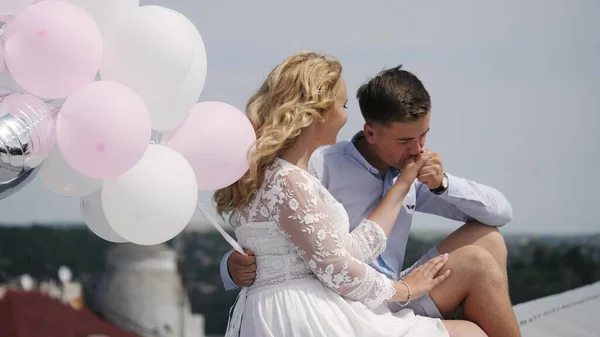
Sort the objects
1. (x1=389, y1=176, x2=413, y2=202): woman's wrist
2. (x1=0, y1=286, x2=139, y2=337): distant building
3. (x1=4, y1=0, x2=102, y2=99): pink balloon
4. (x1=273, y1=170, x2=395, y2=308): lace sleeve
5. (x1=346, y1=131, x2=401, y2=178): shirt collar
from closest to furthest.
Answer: (x1=4, y1=0, x2=102, y2=99): pink balloon
(x1=273, y1=170, x2=395, y2=308): lace sleeve
(x1=389, y1=176, x2=413, y2=202): woman's wrist
(x1=346, y1=131, x2=401, y2=178): shirt collar
(x1=0, y1=286, x2=139, y2=337): distant building

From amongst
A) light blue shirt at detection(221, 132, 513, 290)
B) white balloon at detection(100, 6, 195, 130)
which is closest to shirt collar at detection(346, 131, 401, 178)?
light blue shirt at detection(221, 132, 513, 290)

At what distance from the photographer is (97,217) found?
6.16 ft

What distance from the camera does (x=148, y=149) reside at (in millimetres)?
1776

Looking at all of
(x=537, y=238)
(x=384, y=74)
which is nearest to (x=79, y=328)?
(x=384, y=74)

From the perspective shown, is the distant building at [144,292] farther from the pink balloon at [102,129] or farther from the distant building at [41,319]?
the pink balloon at [102,129]

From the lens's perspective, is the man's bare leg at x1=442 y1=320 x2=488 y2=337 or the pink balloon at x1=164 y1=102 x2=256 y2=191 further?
the man's bare leg at x1=442 y1=320 x2=488 y2=337

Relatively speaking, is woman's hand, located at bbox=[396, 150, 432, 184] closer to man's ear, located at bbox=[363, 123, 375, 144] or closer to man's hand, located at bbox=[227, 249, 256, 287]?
man's ear, located at bbox=[363, 123, 375, 144]

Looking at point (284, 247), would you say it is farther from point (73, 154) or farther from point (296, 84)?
point (73, 154)

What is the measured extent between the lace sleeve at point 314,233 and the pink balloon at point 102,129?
14.5 inches

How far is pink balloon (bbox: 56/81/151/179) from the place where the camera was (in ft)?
5.31

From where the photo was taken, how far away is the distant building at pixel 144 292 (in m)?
7.15

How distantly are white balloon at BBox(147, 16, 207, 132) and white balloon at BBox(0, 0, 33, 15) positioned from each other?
1.02ft

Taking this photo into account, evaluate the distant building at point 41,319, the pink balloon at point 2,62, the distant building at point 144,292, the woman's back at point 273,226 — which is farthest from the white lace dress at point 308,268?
the distant building at point 144,292

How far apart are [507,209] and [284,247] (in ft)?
2.29
